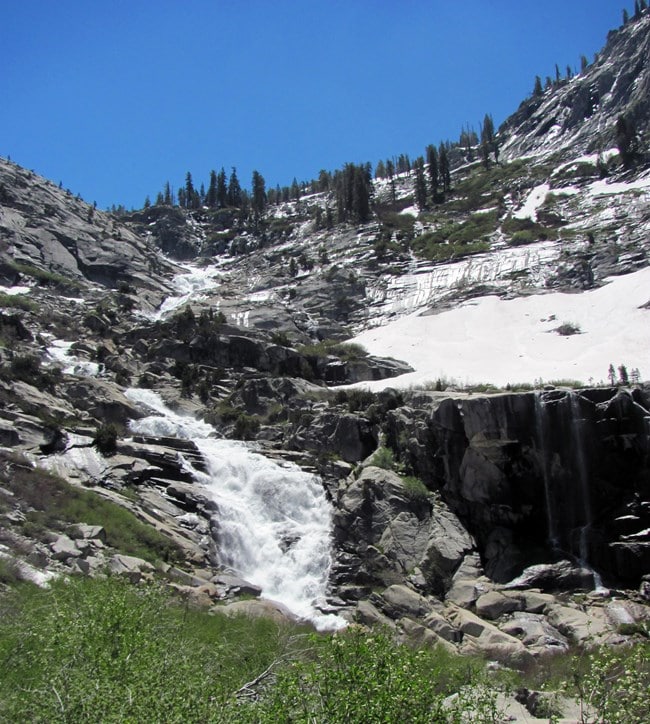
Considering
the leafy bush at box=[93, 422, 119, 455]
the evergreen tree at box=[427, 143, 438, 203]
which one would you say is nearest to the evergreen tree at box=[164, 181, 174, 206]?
the evergreen tree at box=[427, 143, 438, 203]

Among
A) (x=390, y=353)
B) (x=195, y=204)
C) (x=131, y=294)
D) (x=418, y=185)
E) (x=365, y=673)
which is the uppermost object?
(x=195, y=204)

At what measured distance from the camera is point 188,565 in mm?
24266

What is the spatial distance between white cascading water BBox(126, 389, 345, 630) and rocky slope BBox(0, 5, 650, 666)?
0.51m

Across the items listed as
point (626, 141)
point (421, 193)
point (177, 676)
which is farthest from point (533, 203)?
point (177, 676)

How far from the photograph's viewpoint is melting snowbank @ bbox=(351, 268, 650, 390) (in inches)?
1651

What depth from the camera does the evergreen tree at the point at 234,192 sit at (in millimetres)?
138250

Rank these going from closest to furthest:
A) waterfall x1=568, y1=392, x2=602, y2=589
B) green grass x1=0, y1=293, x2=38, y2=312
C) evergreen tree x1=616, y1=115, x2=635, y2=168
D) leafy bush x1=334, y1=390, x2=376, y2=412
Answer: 1. waterfall x1=568, y1=392, x2=602, y2=589
2. leafy bush x1=334, y1=390, x2=376, y2=412
3. green grass x1=0, y1=293, x2=38, y2=312
4. evergreen tree x1=616, y1=115, x2=635, y2=168

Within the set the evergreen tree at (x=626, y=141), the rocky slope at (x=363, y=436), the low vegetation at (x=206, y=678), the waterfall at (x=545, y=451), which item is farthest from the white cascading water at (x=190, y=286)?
the evergreen tree at (x=626, y=141)

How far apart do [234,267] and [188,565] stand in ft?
250

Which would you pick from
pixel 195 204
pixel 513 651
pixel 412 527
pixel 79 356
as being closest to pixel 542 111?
pixel 195 204

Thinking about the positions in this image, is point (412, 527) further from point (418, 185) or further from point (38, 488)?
point (418, 185)

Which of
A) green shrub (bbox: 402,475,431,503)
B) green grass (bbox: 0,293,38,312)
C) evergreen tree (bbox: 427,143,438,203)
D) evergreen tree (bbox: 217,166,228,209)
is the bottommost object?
green shrub (bbox: 402,475,431,503)

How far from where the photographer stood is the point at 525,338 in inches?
1973

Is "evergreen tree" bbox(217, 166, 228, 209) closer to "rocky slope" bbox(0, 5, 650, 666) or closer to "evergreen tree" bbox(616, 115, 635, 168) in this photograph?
"rocky slope" bbox(0, 5, 650, 666)
